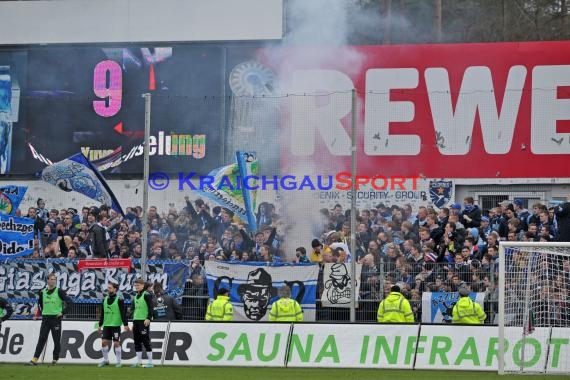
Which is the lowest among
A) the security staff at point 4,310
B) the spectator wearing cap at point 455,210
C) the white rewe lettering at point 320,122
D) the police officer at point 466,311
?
the security staff at point 4,310

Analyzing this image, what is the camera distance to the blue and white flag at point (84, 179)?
74.7 ft

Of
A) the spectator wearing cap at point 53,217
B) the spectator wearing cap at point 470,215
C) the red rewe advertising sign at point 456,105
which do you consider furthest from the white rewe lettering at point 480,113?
the spectator wearing cap at point 53,217

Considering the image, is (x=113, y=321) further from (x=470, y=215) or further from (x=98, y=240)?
(x=470, y=215)

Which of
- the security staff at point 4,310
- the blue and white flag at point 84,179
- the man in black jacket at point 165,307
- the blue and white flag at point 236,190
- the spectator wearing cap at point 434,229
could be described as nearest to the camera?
the security staff at point 4,310

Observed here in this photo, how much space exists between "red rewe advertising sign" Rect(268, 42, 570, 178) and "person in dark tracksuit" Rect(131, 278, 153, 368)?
6.41 m

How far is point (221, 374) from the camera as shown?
18.6 m

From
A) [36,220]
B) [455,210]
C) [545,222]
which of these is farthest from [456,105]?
[36,220]

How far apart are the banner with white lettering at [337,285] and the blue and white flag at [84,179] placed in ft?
15.6

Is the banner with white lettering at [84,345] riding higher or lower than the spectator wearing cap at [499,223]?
lower

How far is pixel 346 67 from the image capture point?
90.5 ft

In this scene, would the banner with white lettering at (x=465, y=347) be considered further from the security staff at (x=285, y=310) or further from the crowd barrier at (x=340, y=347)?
the security staff at (x=285, y=310)

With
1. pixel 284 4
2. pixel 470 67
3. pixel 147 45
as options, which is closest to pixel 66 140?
pixel 147 45

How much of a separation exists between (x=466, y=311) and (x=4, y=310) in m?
8.25

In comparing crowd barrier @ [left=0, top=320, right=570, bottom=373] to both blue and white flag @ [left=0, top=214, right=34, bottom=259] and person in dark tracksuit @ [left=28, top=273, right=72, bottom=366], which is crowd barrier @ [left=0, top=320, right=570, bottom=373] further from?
blue and white flag @ [left=0, top=214, right=34, bottom=259]
